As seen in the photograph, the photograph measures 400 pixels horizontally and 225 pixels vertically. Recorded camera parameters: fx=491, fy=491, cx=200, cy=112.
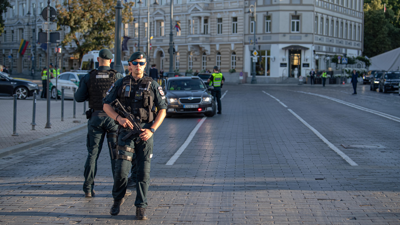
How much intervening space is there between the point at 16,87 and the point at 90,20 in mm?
14216

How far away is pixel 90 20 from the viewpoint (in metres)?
40.1

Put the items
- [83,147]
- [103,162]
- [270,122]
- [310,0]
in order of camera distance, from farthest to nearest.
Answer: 1. [310,0]
2. [270,122]
3. [83,147]
4. [103,162]

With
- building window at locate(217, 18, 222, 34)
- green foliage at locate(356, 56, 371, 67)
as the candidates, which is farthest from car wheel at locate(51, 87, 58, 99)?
green foliage at locate(356, 56, 371, 67)

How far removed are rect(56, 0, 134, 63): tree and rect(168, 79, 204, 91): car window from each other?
73.5ft

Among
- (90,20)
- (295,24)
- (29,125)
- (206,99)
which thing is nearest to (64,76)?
(206,99)

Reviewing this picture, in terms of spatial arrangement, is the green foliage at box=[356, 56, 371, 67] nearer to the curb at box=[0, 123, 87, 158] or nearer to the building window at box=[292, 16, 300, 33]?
the building window at box=[292, 16, 300, 33]

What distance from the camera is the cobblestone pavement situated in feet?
17.5

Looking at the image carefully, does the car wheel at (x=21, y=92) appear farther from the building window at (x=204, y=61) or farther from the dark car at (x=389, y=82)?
the building window at (x=204, y=61)

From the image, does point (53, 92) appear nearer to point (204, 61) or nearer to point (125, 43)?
point (204, 61)

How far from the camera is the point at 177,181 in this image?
7094 millimetres

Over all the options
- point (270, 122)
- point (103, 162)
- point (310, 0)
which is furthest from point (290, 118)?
point (310, 0)

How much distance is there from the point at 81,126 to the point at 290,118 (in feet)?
23.5

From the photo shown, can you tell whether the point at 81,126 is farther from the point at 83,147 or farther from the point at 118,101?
the point at 118,101

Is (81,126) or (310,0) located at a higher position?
(310,0)
